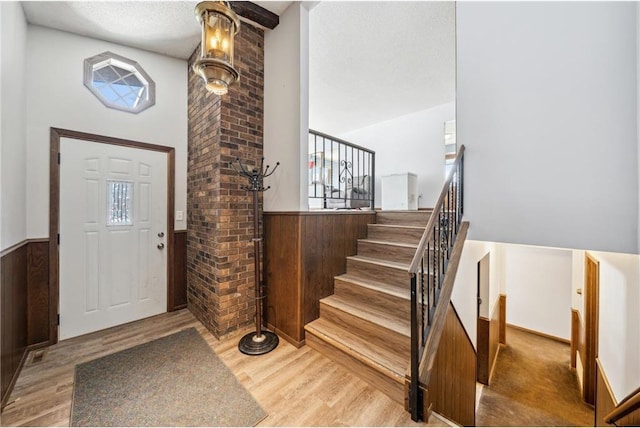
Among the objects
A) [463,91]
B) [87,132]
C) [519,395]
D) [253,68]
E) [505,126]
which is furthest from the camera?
[519,395]

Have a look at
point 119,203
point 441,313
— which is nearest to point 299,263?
point 441,313

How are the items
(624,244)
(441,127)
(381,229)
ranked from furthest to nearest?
(441,127) → (381,229) → (624,244)

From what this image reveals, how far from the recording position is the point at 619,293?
2.12m

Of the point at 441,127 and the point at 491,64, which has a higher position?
the point at 441,127

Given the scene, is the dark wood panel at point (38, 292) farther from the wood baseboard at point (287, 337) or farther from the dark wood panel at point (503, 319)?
the dark wood panel at point (503, 319)

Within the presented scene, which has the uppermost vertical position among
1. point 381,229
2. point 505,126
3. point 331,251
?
point 505,126

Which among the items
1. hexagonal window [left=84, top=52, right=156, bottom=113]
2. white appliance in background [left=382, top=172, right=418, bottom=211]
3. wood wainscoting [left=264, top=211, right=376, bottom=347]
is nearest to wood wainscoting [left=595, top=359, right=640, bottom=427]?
wood wainscoting [left=264, top=211, right=376, bottom=347]

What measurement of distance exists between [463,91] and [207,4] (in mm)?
2089

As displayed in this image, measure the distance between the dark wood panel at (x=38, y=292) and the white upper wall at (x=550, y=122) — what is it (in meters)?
4.16

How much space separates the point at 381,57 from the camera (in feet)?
10.9

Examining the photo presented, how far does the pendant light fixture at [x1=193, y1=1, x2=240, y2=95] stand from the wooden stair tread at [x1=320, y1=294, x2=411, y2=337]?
2084 mm

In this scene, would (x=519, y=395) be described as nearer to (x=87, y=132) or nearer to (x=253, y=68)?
(x=253, y=68)

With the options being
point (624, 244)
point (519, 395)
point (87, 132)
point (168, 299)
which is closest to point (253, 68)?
point (87, 132)

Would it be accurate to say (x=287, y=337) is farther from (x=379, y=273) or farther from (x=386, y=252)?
(x=386, y=252)
